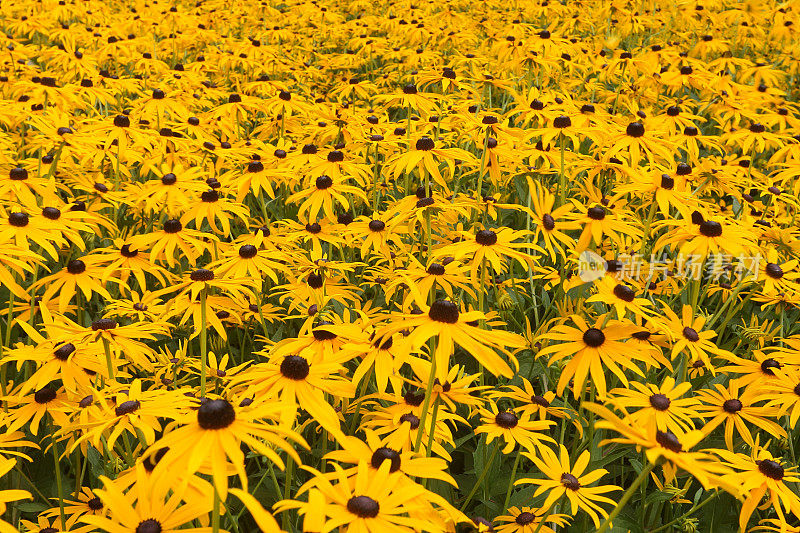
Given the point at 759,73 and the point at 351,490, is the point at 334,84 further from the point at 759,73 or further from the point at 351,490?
the point at 351,490

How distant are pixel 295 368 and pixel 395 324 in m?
0.33

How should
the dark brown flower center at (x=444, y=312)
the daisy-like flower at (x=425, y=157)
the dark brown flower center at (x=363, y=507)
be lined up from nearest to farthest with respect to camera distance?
the dark brown flower center at (x=363, y=507)
the dark brown flower center at (x=444, y=312)
the daisy-like flower at (x=425, y=157)

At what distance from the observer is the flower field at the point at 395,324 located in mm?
1732

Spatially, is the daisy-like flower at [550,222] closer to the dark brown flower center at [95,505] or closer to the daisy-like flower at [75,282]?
the daisy-like flower at [75,282]

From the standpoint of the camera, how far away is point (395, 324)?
6.30 ft

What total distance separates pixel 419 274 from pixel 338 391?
97 cm

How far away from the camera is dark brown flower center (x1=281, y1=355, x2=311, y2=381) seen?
177cm

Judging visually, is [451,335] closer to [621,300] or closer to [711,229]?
[621,300]

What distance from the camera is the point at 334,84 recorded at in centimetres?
754

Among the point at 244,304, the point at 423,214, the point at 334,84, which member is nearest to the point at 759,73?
the point at 334,84

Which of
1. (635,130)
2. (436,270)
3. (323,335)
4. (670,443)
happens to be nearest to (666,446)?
(670,443)

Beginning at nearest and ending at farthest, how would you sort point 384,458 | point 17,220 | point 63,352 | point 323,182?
point 384,458
point 63,352
point 17,220
point 323,182

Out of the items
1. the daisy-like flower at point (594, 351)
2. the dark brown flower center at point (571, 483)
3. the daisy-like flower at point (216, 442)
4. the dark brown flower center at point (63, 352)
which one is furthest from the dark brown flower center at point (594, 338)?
the dark brown flower center at point (63, 352)

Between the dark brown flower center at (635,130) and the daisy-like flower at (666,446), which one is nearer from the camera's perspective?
the daisy-like flower at (666,446)
